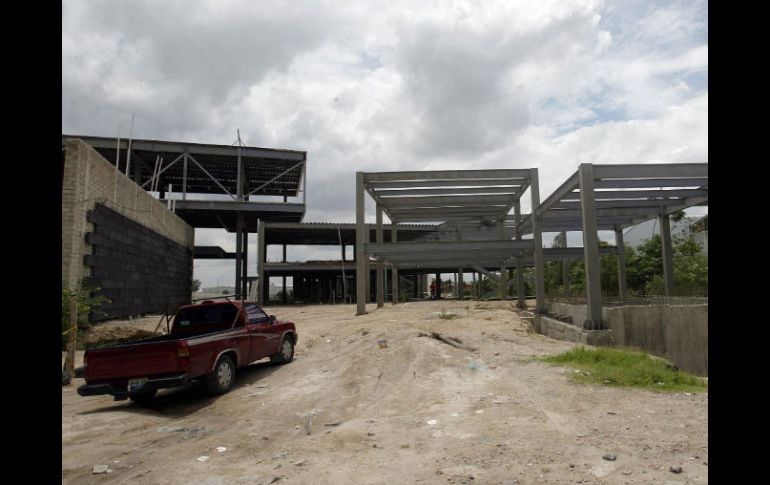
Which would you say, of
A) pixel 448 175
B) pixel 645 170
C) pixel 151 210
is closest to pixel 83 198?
pixel 151 210

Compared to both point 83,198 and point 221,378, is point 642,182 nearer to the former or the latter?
point 221,378

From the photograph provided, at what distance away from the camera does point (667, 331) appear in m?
11.2

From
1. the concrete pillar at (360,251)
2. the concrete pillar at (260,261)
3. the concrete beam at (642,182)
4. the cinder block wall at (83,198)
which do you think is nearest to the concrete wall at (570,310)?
the concrete beam at (642,182)

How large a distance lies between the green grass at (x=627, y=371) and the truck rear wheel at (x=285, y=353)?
5.61m

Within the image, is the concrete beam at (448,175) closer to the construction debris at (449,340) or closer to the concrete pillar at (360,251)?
the concrete pillar at (360,251)

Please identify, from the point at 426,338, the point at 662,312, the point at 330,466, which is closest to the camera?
the point at 330,466

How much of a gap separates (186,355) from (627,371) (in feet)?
22.3

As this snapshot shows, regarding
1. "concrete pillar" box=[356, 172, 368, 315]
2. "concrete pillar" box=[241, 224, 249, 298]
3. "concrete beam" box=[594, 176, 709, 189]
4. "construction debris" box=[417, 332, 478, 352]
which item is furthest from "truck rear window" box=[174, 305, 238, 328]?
"concrete pillar" box=[241, 224, 249, 298]

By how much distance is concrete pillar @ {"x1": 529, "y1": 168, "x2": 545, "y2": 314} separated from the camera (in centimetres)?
1706

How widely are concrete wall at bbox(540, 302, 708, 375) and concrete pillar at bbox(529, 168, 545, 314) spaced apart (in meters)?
4.45
